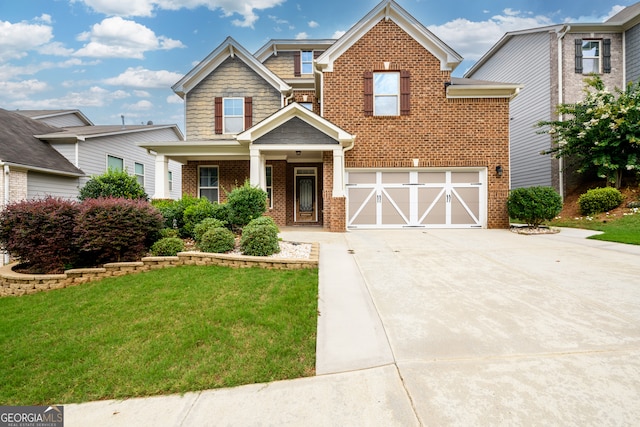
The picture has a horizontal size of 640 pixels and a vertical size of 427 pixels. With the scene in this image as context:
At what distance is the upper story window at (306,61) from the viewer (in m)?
17.6

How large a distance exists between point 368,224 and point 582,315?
27.2 ft

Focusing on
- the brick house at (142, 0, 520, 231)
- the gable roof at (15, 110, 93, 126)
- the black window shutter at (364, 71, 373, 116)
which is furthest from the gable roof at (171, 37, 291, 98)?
the gable roof at (15, 110, 93, 126)

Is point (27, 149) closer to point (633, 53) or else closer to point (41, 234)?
point (41, 234)

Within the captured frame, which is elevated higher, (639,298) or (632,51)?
(632,51)

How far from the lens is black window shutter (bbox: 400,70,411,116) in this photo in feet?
37.7

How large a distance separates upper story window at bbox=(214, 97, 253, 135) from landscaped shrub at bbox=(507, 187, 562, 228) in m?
10.6

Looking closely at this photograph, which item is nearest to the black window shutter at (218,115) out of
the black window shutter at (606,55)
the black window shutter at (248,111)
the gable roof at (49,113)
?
the black window shutter at (248,111)

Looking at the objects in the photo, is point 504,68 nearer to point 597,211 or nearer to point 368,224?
point 597,211

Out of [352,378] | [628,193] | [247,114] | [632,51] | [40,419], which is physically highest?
[632,51]

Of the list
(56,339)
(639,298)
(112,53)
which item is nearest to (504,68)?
(639,298)

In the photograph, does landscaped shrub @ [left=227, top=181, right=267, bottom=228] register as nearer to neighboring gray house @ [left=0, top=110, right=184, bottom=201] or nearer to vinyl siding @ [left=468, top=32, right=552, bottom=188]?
neighboring gray house @ [left=0, top=110, right=184, bottom=201]

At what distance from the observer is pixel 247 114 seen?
13180 mm

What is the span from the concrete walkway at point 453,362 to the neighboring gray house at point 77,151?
10253mm

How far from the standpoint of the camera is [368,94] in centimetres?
1158
